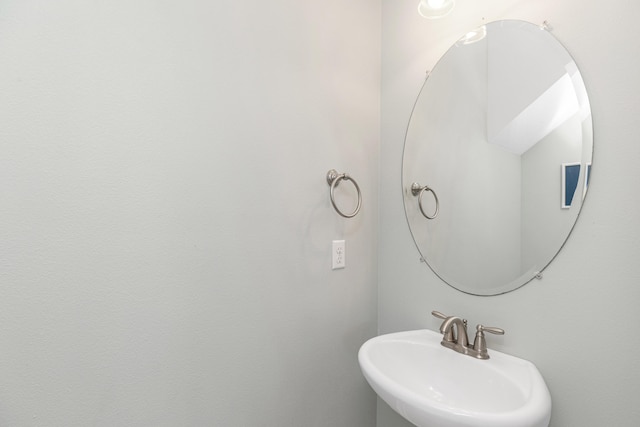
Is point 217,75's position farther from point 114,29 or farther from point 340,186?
point 340,186

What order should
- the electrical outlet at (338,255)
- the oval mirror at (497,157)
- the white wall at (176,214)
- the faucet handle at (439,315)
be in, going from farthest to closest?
1. the electrical outlet at (338,255)
2. the faucet handle at (439,315)
3. the oval mirror at (497,157)
4. the white wall at (176,214)

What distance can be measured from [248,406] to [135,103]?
3.14 ft

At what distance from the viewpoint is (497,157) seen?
1.12m

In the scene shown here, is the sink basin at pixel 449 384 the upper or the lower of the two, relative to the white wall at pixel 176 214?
lower

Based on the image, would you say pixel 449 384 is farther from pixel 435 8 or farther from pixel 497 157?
pixel 435 8

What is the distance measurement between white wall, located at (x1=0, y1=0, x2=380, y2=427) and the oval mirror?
32 centimetres

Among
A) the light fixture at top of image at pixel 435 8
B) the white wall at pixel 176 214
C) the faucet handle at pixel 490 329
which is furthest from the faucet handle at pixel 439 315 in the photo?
the light fixture at top of image at pixel 435 8

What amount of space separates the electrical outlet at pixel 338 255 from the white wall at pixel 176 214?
28 millimetres

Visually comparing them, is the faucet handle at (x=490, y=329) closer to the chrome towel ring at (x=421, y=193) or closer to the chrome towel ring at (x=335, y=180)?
the chrome towel ring at (x=421, y=193)

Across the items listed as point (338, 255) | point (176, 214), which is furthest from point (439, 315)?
point (176, 214)

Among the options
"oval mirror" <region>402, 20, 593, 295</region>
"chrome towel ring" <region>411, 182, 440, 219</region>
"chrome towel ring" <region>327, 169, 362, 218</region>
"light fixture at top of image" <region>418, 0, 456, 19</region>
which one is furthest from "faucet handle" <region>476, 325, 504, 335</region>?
"light fixture at top of image" <region>418, 0, 456, 19</region>

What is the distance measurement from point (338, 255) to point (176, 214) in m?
0.65

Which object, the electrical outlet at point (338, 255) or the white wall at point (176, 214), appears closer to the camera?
the white wall at point (176, 214)

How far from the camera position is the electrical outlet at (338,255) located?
127cm
